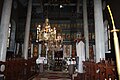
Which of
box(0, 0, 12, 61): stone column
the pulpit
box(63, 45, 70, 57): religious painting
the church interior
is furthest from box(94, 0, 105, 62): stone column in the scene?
box(63, 45, 70, 57): religious painting

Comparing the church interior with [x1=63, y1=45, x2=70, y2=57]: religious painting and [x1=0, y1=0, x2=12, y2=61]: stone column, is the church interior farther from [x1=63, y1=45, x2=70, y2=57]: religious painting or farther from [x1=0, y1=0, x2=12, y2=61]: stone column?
A: [x1=0, y1=0, x2=12, y2=61]: stone column

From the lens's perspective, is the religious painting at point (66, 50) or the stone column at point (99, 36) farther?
the religious painting at point (66, 50)

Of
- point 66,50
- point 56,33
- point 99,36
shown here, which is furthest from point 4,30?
point 66,50

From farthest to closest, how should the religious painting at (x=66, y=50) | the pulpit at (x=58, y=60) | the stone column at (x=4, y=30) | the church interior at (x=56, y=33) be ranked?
1. the religious painting at (x=66, y=50)
2. the pulpit at (x=58, y=60)
3. the church interior at (x=56, y=33)
4. the stone column at (x=4, y=30)

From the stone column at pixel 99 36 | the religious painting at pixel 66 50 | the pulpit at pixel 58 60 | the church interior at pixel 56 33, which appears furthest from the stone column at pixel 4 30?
the religious painting at pixel 66 50

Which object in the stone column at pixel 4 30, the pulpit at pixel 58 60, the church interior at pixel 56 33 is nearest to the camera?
the stone column at pixel 4 30

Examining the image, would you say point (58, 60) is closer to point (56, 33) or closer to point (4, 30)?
point (56, 33)

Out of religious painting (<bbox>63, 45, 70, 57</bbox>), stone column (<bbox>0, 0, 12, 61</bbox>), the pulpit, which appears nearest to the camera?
stone column (<bbox>0, 0, 12, 61</bbox>)

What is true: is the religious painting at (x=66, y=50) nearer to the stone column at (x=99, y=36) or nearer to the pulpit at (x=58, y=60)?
the pulpit at (x=58, y=60)

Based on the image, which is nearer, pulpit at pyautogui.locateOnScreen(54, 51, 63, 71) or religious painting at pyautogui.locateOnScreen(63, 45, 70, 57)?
pulpit at pyautogui.locateOnScreen(54, 51, 63, 71)

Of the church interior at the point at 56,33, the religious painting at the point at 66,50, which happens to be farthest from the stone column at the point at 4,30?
the religious painting at the point at 66,50

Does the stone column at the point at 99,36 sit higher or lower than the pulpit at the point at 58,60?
higher

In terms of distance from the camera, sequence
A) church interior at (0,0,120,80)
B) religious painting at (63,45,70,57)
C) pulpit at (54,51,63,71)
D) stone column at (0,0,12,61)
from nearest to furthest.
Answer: stone column at (0,0,12,61), church interior at (0,0,120,80), pulpit at (54,51,63,71), religious painting at (63,45,70,57)

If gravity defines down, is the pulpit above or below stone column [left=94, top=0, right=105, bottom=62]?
below
